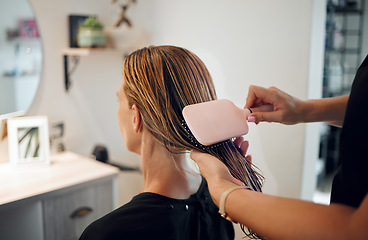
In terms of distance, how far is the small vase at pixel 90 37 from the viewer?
160cm

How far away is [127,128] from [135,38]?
77cm

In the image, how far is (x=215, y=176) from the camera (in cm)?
66

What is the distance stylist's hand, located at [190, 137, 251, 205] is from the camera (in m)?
0.62

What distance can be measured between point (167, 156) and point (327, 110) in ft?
1.50

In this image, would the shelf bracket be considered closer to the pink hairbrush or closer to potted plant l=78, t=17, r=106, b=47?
potted plant l=78, t=17, r=106, b=47

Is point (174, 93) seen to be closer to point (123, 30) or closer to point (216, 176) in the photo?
point (216, 176)

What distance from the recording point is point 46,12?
157cm

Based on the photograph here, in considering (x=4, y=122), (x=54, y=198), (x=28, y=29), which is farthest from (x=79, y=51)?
(x=54, y=198)

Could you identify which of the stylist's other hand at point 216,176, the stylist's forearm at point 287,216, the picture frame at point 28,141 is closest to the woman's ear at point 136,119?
the stylist's other hand at point 216,176

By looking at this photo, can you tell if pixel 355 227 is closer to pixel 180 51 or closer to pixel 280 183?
pixel 180 51

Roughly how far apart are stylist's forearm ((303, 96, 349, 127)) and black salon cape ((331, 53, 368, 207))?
31 cm

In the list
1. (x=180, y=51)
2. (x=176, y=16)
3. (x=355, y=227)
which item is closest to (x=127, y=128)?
(x=180, y=51)

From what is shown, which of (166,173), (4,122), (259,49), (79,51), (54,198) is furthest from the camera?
(79,51)

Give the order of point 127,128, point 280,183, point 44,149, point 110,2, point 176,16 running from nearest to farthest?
1. point 127,128
2. point 280,183
3. point 176,16
4. point 44,149
5. point 110,2
